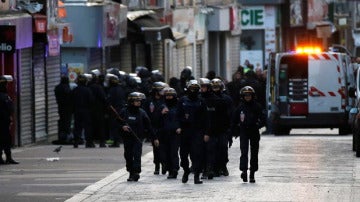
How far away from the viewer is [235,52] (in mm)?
69500

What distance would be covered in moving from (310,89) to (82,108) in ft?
30.4

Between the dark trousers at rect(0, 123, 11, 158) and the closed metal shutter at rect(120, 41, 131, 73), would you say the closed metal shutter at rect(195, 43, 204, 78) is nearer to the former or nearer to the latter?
the closed metal shutter at rect(120, 41, 131, 73)

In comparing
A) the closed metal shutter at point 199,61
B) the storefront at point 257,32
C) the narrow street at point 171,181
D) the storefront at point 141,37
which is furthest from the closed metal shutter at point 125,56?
the storefront at point 257,32

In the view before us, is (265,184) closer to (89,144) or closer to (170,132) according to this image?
(170,132)

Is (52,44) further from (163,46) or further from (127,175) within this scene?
(163,46)

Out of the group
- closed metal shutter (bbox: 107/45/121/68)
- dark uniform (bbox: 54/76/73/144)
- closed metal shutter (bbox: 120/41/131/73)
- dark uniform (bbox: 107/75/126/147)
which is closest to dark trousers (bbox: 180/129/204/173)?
dark uniform (bbox: 107/75/126/147)

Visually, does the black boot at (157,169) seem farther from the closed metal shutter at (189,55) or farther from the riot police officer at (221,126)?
the closed metal shutter at (189,55)

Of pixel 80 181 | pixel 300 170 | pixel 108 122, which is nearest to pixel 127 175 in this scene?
pixel 80 181

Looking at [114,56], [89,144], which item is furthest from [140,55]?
[89,144]

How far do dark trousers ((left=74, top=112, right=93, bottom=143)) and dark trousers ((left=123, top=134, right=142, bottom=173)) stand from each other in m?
9.95

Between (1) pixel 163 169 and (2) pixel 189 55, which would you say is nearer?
(1) pixel 163 169

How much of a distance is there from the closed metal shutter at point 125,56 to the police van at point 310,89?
6292mm

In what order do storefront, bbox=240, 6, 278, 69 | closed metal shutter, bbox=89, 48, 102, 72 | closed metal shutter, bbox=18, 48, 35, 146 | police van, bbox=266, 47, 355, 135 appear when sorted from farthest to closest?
storefront, bbox=240, 6, 278, 69
closed metal shutter, bbox=89, 48, 102, 72
police van, bbox=266, 47, 355, 135
closed metal shutter, bbox=18, 48, 35, 146

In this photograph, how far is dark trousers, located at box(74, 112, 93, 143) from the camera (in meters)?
35.0
